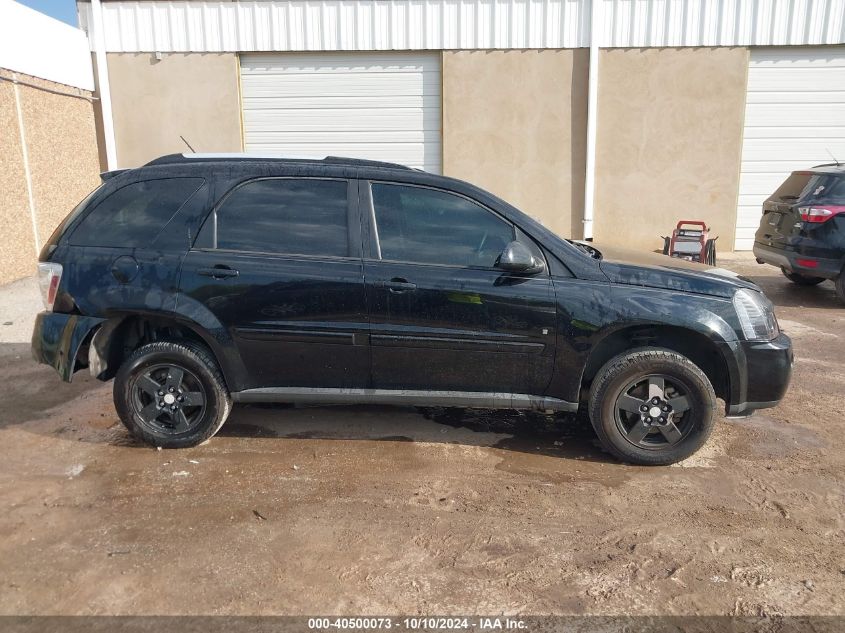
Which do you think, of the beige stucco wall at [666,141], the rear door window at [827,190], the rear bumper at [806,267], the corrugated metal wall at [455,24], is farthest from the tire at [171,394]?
the beige stucco wall at [666,141]

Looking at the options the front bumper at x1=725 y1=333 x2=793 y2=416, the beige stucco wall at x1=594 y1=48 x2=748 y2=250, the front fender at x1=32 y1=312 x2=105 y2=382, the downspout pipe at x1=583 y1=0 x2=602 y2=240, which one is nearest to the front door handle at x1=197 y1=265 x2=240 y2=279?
the front fender at x1=32 y1=312 x2=105 y2=382

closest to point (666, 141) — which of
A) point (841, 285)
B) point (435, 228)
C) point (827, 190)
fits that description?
point (827, 190)

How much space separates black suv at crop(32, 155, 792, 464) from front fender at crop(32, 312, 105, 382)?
1 centimetres

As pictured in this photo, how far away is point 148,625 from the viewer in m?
2.78

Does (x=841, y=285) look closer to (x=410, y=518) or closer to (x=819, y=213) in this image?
(x=819, y=213)

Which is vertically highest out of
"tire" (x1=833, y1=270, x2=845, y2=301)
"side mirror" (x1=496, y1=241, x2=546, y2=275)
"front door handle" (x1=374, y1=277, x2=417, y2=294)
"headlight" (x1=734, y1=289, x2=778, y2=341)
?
"side mirror" (x1=496, y1=241, x2=546, y2=275)

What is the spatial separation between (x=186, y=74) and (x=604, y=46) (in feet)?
24.0

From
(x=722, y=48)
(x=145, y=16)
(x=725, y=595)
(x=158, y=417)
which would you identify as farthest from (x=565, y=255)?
(x=145, y=16)

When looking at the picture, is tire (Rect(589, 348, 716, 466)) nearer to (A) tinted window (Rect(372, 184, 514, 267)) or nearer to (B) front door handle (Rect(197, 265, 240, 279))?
(A) tinted window (Rect(372, 184, 514, 267))

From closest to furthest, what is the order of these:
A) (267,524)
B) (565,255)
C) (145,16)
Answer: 1. (267,524)
2. (565,255)
3. (145,16)

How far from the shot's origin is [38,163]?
9680 millimetres

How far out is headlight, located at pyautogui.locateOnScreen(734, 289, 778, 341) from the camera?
413 centimetres

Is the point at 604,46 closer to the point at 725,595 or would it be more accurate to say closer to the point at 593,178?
the point at 593,178

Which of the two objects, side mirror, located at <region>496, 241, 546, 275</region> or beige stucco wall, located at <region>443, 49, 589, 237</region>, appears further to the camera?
beige stucco wall, located at <region>443, 49, 589, 237</region>
